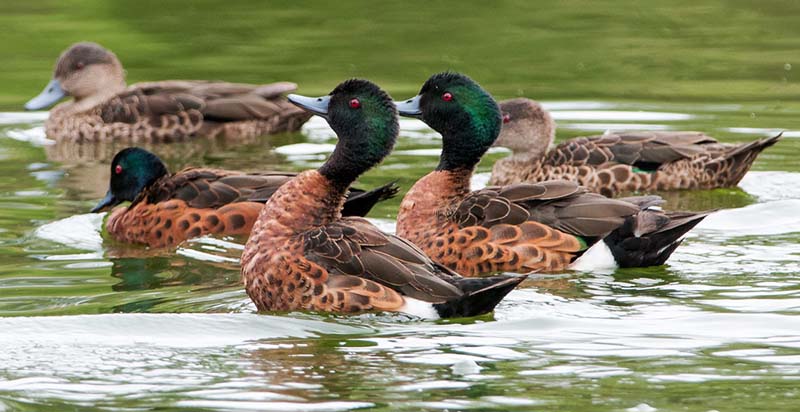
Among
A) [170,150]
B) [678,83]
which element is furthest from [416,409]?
[678,83]

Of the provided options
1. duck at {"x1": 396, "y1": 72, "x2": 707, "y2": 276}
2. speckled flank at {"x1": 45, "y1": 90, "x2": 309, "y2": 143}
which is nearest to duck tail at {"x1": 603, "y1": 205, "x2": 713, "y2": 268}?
duck at {"x1": 396, "y1": 72, "x2": 707, "y2": 276}

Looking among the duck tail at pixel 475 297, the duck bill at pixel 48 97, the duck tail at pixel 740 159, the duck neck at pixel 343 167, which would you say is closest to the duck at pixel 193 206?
the duck neck at pixel 343 167

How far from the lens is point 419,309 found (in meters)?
8.30

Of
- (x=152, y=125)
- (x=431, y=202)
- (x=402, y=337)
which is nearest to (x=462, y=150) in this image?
(x=431, y=202)

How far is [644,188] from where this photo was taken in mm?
12875

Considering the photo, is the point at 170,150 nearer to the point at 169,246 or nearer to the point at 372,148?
the point at 169,246

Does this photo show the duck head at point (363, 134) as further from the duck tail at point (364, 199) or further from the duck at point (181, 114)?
the duck at point (181, 114)

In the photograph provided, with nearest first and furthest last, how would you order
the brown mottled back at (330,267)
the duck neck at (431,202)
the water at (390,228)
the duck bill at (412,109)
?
the water at (390,228)
the brown mottled back at (330,267)
the duck neck at (431,202)
the duck bill at (412,109)

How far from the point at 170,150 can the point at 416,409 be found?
941 centimetres

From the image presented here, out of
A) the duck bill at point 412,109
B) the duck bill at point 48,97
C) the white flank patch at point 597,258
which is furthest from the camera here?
the duck bill at point 48,97

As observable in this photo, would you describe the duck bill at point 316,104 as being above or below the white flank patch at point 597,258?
above

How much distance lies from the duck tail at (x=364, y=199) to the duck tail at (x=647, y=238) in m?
1.68

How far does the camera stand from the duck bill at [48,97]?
648 inches

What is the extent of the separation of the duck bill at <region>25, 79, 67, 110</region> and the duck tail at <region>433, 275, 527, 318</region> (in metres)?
9.19
